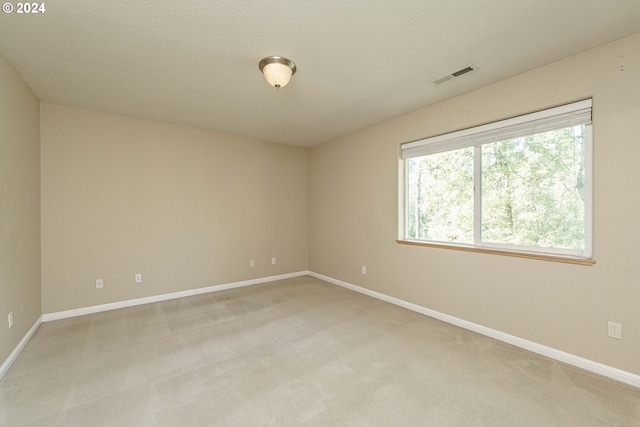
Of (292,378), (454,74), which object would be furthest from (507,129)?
(292,378)

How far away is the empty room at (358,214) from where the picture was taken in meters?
1.76

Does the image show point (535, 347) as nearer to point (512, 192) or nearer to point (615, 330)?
point (615, 330)

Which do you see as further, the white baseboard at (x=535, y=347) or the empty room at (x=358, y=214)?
the white baseboard at (x=535, y=347)

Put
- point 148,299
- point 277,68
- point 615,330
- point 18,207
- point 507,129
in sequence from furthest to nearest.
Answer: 1. point 148,299
2. point 507,129
3. point 18,207
4. point 277,68
5. point 615,330

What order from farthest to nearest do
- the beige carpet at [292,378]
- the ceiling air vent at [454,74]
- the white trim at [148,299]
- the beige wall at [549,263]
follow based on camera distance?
the white trim at [148,299] → the ceiling air vent at [454,74] → the beige wall at [549,263] → the beige carpet at [292,378]

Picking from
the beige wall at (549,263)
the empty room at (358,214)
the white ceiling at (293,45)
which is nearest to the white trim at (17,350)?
the empty room at (358,214)

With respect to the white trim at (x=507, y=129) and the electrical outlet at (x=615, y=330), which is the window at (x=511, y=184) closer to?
the white trim at (x=507, y=129)

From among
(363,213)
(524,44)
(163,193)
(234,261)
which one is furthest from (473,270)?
(163,193)

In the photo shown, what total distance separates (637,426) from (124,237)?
494 cm

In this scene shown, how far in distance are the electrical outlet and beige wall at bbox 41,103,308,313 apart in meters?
4.15

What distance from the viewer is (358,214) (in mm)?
4223

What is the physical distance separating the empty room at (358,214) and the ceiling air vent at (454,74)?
25mm

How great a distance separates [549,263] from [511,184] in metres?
0.80

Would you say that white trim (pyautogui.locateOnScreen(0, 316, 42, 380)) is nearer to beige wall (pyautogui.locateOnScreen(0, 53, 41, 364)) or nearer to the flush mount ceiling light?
beige wall (pyautogui.locateOnScreen(0, 53, 41, 364))
